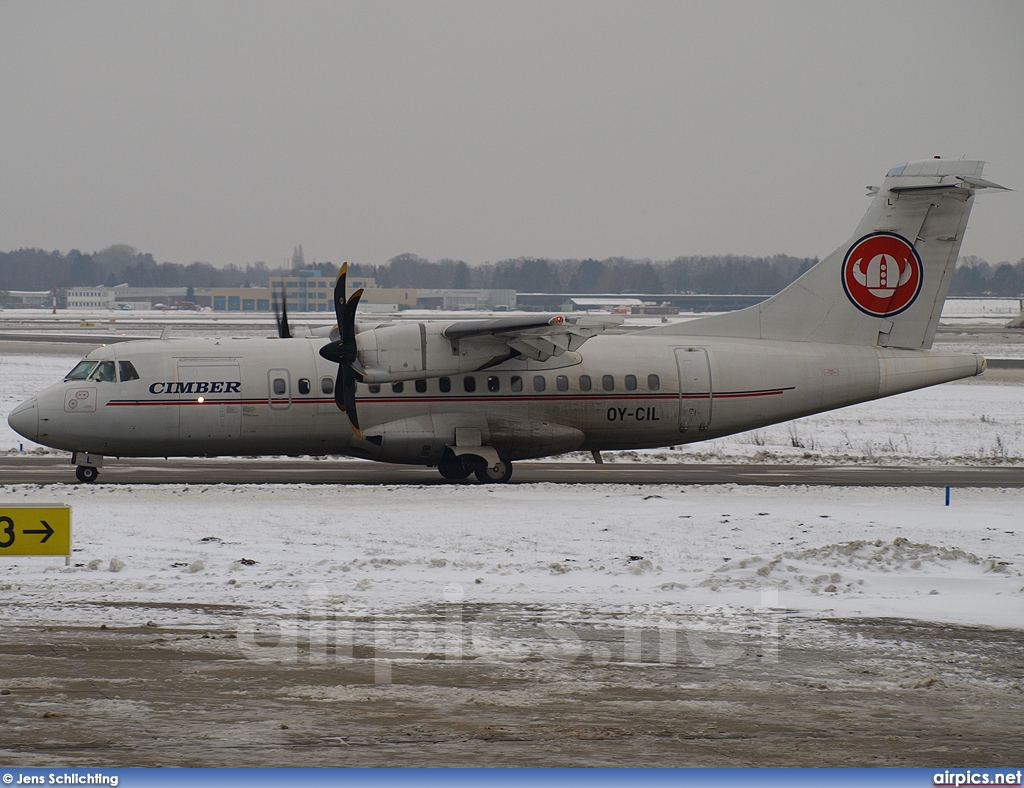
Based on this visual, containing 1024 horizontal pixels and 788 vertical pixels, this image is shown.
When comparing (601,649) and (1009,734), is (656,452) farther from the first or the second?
(1009,734)

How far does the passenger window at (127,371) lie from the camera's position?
79.0 feet

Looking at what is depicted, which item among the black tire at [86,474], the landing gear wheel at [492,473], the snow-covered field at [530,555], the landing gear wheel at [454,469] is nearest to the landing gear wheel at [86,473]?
the black tire at [86,474]

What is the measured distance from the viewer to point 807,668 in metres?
11.1

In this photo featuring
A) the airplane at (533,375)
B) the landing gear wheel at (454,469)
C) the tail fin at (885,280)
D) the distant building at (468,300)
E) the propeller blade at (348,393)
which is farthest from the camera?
the distant building at (468,300)

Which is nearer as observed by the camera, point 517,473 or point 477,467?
point 477,467

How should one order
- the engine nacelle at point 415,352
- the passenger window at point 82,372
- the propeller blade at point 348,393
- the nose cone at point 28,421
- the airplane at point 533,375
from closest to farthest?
1. the engine nacelle at point 415,352
2. the propeller blade at point 348,393
3. the nose cone at point 28,421
4. the airplane at point 533,375
5. the passenger window at point 82,372

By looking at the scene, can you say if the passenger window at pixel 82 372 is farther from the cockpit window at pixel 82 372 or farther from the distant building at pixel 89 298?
the distant building at pixel 89 298

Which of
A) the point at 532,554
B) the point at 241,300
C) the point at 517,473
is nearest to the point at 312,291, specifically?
the point at 241,300

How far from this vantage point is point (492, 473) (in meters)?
25.1

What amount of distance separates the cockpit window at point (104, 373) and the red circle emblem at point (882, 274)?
54.6 ft

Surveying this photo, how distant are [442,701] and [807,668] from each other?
146 inches

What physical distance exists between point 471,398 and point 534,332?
230 cm

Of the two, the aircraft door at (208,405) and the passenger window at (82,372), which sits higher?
the passenger window at (82,372)

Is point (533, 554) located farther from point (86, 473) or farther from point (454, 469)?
point (86, 473)
